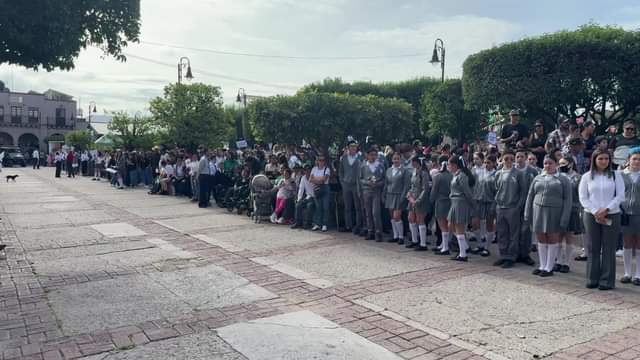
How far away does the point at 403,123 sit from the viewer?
56.9ft

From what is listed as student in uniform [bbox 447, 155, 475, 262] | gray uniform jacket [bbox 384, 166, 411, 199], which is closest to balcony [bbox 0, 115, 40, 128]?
gray uniform jacket [bbox 384, 166, 411, 199]

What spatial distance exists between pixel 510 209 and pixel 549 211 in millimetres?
787

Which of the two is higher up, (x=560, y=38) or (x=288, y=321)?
(x=560, y=38)

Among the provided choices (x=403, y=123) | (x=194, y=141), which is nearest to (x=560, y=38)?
(x=403, y=123)

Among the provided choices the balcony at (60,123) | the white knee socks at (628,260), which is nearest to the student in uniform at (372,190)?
the white knee socks at (628,260)

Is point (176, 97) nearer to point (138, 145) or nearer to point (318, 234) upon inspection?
point (138, 145)

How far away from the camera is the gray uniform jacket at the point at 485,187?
918 cm

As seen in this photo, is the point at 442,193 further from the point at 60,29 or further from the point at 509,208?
the point at 60,29

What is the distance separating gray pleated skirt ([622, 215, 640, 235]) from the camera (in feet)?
24.3

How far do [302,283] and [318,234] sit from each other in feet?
13.2

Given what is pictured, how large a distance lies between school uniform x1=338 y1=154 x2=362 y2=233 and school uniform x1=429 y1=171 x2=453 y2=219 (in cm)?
223

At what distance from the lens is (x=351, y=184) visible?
37.6 feet

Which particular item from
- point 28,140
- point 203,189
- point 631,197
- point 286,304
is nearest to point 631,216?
point 631,197

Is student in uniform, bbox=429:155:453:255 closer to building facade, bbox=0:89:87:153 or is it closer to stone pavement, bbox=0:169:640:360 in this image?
stone pavement, bbox=0:169:640:360
